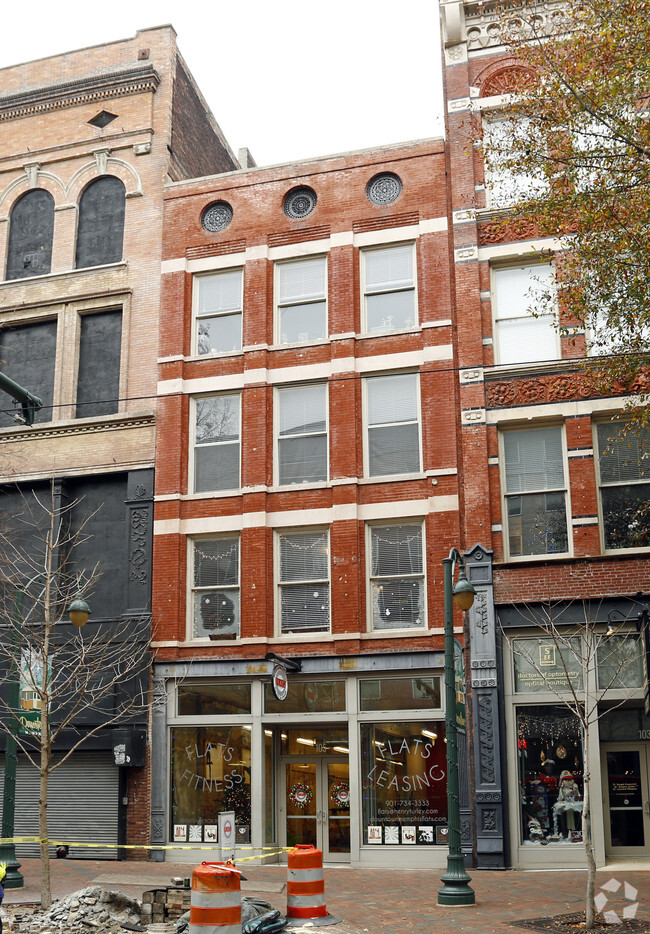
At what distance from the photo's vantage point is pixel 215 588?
74.4 feet

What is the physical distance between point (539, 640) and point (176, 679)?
7762 mm

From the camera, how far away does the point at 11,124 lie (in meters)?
27.1

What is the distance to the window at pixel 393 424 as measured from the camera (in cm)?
2203

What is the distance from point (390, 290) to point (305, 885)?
13984 millimetres

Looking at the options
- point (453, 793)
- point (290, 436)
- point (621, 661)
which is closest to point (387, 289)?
point (290, 436)

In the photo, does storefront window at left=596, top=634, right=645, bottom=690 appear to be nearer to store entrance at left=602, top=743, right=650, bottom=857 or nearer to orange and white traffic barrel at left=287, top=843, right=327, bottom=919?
store entrance at left=602, top=743, right=650, bottom=857

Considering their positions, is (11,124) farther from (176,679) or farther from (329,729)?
(329,729)

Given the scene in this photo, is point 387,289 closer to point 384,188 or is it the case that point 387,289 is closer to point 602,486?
point 384,188

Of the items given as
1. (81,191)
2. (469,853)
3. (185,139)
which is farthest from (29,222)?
(469,853)

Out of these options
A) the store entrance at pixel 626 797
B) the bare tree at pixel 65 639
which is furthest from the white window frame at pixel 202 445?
the store entrance at pixel 626 797

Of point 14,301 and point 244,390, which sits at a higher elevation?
point 14,301

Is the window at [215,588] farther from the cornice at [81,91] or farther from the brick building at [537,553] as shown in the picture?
the cornice at [81,91]

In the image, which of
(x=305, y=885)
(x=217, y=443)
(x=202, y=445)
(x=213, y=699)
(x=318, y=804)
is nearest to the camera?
(x=305, y=885)

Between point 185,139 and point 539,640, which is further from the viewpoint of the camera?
point 185,139
